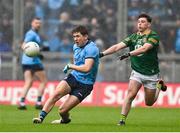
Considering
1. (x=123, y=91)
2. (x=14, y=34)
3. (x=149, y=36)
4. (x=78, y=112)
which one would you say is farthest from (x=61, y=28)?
(x=149, y=36)

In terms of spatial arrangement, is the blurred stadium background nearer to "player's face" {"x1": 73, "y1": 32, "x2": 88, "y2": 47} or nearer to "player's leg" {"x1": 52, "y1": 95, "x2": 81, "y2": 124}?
"player's leg" {"x1": 52, "y1": 95, "x2": 81, "y2": 124}

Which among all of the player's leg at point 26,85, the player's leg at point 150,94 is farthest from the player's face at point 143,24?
the player's leg at point 26,85

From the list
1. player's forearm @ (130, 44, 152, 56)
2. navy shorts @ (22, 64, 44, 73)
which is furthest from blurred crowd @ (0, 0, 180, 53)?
player's forearm @ (130, 44, 152, 56)

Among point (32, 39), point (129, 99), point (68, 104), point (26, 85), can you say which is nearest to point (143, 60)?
point (129, 99)

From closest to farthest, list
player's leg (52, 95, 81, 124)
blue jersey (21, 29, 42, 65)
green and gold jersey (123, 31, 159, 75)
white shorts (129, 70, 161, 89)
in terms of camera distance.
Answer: player's leg (52, 95, 81, 124)
green and gold jersey (123, 31, 159, 75)
white shorts (129, 70, 161, 89)
blue jersey (21, 29, 42, 65)

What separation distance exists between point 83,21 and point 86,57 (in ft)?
42.8

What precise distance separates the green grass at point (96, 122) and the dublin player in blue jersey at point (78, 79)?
0.41m

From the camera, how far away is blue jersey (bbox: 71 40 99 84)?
57.1ft

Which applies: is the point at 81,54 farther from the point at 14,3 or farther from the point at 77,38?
the point at 14,3

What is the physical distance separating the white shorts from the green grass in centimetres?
85

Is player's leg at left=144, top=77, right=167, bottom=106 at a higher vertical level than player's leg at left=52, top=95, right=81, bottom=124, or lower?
higher

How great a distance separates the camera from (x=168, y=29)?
30.3 m

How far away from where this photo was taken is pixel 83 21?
99.3ft

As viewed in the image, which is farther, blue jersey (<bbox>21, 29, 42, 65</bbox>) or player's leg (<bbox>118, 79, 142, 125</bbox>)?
blue jersey (<bbox>21, 29, 42, 65</bbox>)
